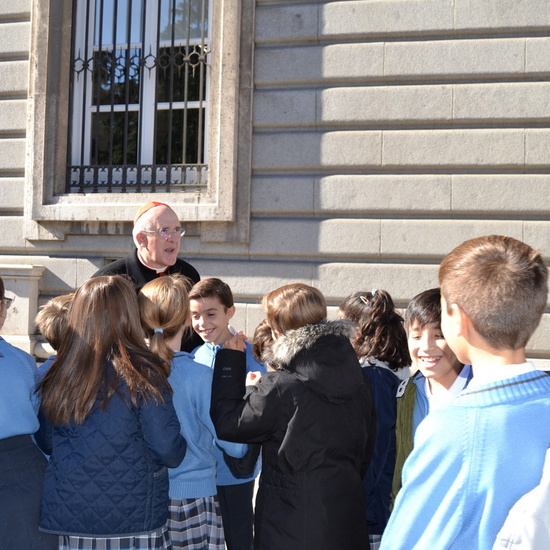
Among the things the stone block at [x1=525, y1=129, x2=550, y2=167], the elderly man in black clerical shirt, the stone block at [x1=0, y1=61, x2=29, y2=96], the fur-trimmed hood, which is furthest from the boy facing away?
the stone block at [x1=0, y1=61, x2=29, y2=96]

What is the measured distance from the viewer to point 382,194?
23.5ft

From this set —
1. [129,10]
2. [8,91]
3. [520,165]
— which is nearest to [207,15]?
[129,10]

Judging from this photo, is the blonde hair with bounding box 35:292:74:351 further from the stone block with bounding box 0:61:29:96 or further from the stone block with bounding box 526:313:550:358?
the stone block with bounding box 0:61:29:96

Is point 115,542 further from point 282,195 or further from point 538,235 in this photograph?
point 538,235

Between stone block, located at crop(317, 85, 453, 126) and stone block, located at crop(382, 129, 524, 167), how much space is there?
17cm

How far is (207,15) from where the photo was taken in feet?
26.2

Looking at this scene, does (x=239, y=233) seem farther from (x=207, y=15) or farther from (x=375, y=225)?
(x=207, y=15)

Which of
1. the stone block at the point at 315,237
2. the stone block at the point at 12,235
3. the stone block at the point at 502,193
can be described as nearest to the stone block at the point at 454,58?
the stone block at the point at 502,193

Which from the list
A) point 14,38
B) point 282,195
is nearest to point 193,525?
point 282,195

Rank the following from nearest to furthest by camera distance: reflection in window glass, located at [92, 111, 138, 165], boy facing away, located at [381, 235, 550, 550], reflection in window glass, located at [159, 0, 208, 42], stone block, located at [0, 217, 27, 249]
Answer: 1. boy facing away, located at [381, 235, 550, 550]
2. reflection in window glass, located at [159, 0, 208, 42]
3. stone block, located at [0, 217, 27, 249]
4. reflection in window glass, located at [92, 111, 138, 165]

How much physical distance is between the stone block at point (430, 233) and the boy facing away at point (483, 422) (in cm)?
537

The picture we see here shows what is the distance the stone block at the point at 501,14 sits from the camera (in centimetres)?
686

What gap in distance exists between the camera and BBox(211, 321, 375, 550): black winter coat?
271 centimetres

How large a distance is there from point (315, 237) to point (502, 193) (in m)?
1.79
